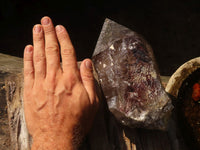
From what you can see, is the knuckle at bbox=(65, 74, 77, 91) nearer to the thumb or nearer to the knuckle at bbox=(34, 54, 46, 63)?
the thumb

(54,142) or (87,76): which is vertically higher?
(87,76)

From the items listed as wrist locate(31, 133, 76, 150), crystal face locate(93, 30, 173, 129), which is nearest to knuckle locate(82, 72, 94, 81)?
crystal face locate(93, 30, 173, 129)

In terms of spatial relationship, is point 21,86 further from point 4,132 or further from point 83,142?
point 83,142

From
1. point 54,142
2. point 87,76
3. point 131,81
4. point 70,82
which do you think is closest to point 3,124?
point 54,142

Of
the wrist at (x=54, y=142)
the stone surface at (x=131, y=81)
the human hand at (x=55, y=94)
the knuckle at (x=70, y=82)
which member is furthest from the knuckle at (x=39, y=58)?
the wrist at (x=54, y=142)

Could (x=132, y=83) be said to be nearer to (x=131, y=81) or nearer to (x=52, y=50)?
(x=131, y=81)

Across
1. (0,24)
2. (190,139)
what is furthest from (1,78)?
(0,24)

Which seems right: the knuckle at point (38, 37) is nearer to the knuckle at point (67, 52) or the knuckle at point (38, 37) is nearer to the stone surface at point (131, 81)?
the knuckle at point (67, 52)
